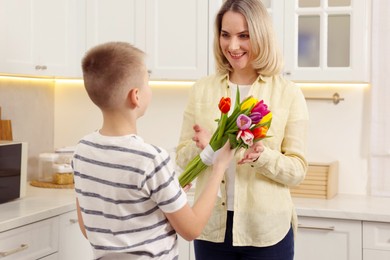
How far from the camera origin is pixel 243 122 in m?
1.80

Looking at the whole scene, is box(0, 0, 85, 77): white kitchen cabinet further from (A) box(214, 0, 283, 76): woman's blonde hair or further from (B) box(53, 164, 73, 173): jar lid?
(A) box(214, 0, 283, 76): woman's blonde hair

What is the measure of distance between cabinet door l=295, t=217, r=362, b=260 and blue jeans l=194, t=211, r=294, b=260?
0.82 m

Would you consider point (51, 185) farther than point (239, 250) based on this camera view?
Yes

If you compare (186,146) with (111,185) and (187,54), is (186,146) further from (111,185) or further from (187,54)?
(187,54)

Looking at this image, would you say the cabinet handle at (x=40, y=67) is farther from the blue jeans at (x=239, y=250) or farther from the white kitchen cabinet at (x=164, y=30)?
the blue jeans at (x=239, y=250)

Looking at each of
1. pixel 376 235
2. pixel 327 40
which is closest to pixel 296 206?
pixel 376 235

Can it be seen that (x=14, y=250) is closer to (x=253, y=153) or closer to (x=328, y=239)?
(x=253, y=153)

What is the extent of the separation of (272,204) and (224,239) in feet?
0.64

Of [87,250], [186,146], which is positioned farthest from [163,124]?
[186,146]

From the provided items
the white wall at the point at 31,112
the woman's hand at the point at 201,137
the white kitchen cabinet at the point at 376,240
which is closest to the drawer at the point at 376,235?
the white kitchen cabinet at the point at 376,240

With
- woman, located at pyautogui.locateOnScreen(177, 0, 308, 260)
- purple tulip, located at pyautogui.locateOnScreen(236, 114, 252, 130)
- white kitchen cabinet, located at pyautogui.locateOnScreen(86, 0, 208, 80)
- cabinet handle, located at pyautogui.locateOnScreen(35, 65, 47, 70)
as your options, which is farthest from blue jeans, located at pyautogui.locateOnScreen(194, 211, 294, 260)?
cabinet handle, located at pyautogui.locateOnScreen(35, 65, 47, 70)

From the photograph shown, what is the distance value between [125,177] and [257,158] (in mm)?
628

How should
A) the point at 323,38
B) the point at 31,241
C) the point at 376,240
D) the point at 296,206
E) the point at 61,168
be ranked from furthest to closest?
the point at 61,168
the point at 323,38
the point at 296,206
the point at 376,240
the point at 31,241

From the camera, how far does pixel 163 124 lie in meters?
3.76
